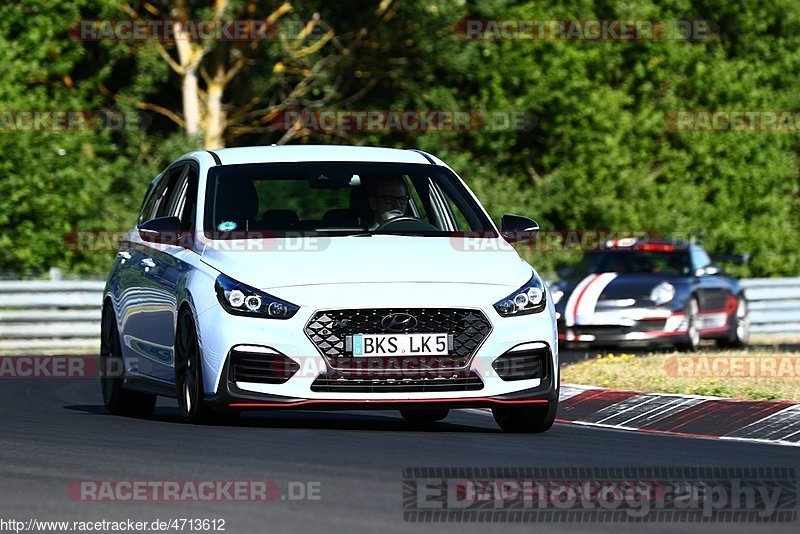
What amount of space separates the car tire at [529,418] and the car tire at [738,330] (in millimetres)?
13634

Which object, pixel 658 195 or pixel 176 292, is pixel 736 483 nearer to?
pixel 176 292

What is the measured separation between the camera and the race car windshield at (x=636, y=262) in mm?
23312

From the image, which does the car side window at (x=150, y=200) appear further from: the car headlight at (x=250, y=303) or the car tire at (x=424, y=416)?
the car headlight at (x=250, y=303)

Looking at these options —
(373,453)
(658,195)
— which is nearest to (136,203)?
(658,195)

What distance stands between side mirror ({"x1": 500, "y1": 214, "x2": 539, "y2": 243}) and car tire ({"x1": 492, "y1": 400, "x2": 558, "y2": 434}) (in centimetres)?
110

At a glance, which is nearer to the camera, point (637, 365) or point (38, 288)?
point (637, 365)

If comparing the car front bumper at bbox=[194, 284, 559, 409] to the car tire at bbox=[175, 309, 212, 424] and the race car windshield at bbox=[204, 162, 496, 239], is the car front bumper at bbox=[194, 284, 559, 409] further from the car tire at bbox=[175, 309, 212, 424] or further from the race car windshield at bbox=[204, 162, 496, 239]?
the race car windshield at bbox=[204, 162, 496, 239]

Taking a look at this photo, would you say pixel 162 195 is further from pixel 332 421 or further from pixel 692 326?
pixel 692 326

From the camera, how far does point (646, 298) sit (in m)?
22.3

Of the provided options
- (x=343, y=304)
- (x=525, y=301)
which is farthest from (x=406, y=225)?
(x=343, y=304)

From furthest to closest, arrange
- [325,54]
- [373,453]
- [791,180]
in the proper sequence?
[791,180], [325,54], [373,453]

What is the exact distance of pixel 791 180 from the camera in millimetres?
43281

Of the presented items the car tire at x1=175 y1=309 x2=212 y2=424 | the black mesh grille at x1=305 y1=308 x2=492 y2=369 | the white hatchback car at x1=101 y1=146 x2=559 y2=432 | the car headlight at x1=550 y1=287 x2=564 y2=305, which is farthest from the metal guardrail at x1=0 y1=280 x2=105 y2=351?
the black mesh grille at x1=305 y1=308 x2=492 y2=369

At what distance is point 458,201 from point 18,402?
3970mm
